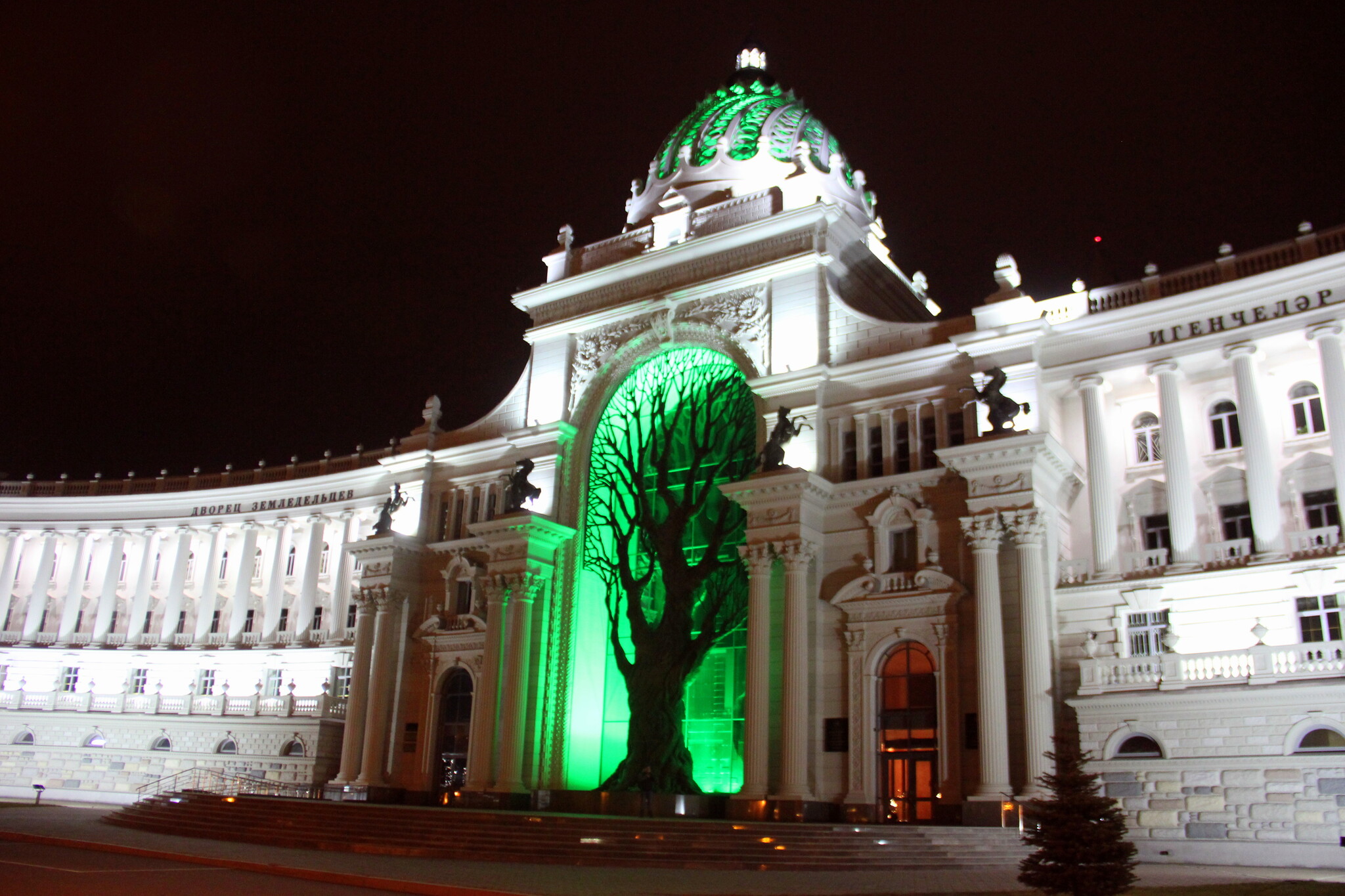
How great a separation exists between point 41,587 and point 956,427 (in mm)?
51116

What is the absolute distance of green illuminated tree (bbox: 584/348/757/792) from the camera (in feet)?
121

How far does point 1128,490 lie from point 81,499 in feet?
179

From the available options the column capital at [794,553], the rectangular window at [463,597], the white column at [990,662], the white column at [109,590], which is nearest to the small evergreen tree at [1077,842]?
the white column at [990,662]

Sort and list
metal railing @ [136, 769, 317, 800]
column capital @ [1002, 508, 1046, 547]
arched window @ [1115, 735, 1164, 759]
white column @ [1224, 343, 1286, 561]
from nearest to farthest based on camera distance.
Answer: arched window @ [1115, 735, 1164, 759]
white column @ [1224, 343, 1286, 561]
column capital @ [1002, 508, 1046, 547]
metal railing @ [136, 769, 317, 800]

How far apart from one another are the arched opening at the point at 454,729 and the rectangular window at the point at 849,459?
17.2m

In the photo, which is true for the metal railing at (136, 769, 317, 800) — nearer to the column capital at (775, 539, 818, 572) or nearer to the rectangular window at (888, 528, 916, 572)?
the column capital at (775, 539, 818, 572)

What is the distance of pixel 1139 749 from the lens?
92.6 feet

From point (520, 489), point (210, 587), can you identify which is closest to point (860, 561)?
point (520, 489)

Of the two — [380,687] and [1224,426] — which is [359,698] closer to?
[380,687]

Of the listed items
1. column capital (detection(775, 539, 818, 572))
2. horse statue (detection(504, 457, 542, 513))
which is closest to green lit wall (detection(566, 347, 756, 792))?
horse statue (detection(504, 457, 542, 513))

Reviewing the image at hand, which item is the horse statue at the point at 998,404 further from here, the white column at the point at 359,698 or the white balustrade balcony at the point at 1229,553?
the white column at the point at 359,698

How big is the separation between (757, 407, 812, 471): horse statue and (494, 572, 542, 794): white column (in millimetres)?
10615

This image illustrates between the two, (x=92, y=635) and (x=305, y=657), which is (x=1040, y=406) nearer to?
(x=305, y=657)

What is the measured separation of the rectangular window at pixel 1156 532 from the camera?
105 ft
